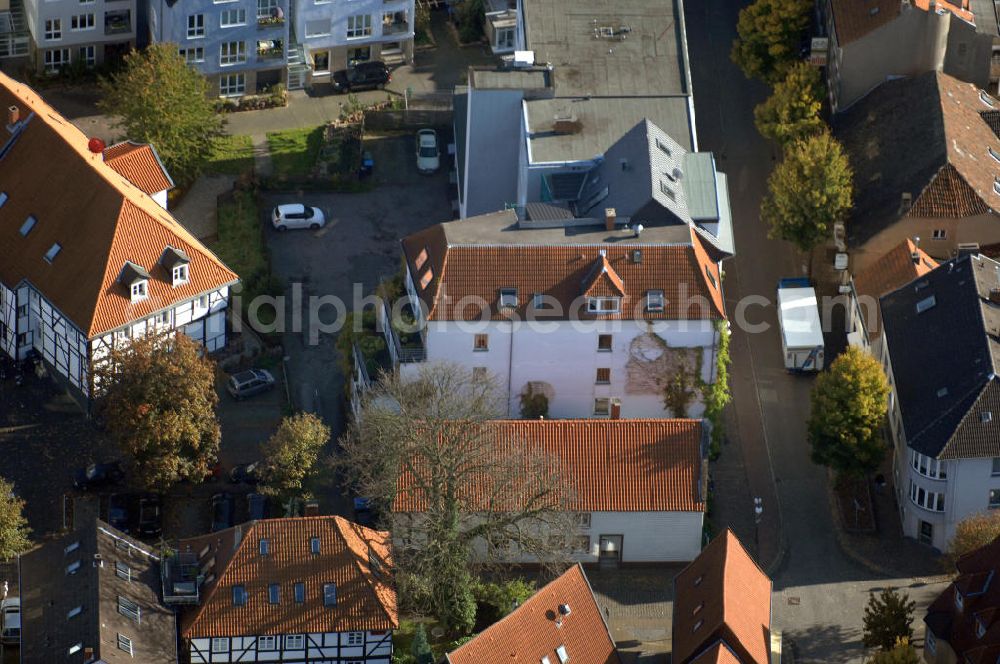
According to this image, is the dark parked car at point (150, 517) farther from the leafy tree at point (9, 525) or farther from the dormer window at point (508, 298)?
the dormer window at point (508, 298)

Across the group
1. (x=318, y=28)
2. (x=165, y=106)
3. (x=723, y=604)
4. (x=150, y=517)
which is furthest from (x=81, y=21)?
(x=723, y=604)

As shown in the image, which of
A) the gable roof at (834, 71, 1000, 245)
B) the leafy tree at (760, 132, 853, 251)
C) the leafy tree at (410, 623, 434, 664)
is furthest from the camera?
the leafy tree at (760, 132, 853, 251)

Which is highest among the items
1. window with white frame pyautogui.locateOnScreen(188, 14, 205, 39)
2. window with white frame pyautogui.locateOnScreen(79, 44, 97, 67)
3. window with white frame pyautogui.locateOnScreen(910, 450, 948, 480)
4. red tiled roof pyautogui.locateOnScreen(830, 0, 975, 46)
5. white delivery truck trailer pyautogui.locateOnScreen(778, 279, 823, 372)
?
red tiled roof pyautogui.locateOnScreen(830, 0, 975, 46)

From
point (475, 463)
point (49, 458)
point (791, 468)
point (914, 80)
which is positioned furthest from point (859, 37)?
point (49, 458)

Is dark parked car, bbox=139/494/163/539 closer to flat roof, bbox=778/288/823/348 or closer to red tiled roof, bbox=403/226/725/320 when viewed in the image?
red tiled roof, bbox=403/226/725/320

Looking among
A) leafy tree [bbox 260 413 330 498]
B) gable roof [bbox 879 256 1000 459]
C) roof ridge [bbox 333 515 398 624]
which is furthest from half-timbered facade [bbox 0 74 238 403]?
gable roof [bbox 879 256 1000 459]

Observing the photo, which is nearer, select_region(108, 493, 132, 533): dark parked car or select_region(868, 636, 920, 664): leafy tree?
select_region(868, 636, 920, 664): leafy tree
